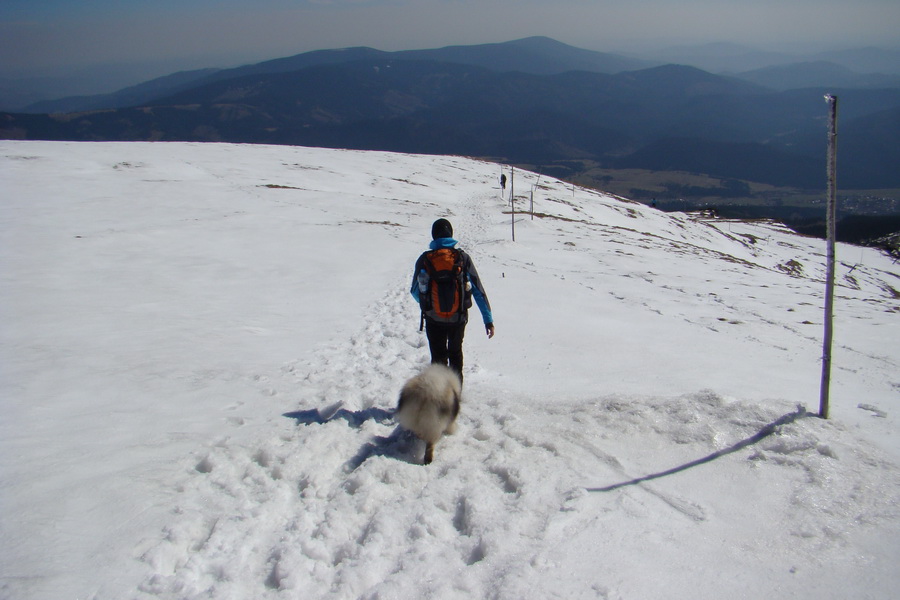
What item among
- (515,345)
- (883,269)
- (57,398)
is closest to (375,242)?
(515,345)

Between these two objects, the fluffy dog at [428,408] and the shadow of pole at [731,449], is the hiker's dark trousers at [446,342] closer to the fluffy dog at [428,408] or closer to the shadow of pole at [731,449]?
the fluffy dog at [428,408]

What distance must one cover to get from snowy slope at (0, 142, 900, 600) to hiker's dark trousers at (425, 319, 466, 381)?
2.29ft

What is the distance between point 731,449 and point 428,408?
290 centimetres

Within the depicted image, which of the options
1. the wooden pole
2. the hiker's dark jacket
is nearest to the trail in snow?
the wooden pole

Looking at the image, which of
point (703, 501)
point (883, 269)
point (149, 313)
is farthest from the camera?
point (883, 269)

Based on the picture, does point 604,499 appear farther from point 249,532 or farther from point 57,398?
point 57,398

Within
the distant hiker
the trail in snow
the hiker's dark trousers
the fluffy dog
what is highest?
the distant hiker

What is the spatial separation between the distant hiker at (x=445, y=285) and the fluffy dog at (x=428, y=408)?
71 centimetres

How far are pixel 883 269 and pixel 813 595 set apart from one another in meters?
64.8

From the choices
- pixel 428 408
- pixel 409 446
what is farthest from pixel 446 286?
pixel 409 446

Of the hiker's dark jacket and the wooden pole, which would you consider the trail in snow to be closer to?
the wooden pole

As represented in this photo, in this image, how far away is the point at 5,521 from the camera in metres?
3.44

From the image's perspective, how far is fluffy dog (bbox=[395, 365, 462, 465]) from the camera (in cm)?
469

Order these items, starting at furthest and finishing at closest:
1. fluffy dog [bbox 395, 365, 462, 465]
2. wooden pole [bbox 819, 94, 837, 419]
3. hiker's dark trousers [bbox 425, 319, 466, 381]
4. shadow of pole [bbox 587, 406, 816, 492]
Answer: hiker's dark trousers [bbox 425, 319, 466, 381], fluffy dog [bbox 395, 365, 462, 465], wooden pole [bbox 819, 94, 837, 419], shadow of pole [bbox 587, 406, 816, 492]
